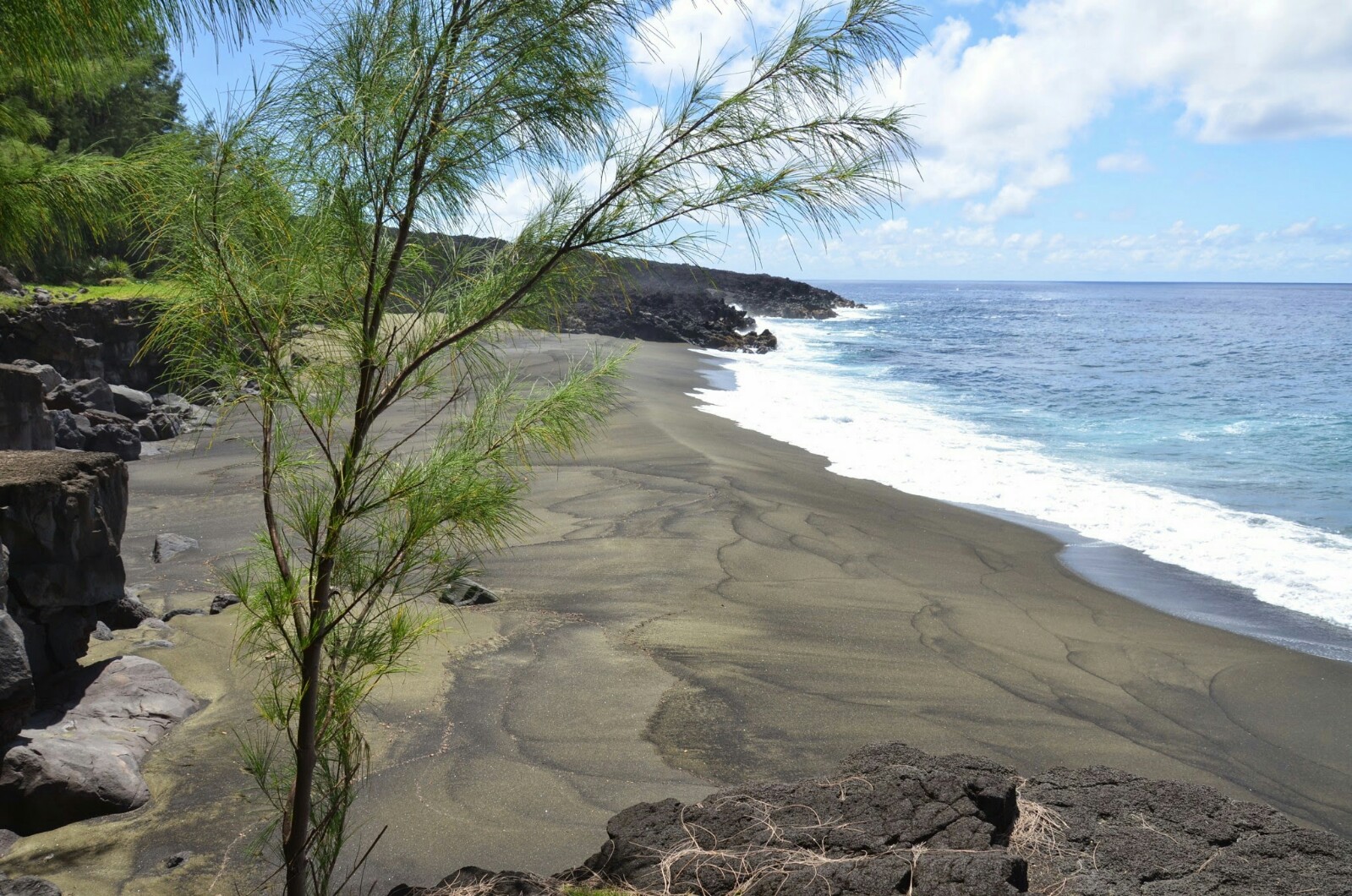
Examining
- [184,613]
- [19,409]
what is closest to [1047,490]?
[184,613]

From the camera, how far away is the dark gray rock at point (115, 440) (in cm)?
1327

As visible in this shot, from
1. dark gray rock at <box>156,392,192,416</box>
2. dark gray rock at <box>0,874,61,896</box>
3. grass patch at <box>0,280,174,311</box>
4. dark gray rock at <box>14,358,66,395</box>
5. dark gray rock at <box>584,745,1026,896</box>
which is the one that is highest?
grass patch at <box>0,280,174,311</box>

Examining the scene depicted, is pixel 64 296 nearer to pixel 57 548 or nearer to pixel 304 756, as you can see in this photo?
pixel 57 548

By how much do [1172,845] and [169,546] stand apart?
8705 mm

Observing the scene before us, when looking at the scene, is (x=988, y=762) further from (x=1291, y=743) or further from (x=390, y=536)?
(x=1291, y=743)

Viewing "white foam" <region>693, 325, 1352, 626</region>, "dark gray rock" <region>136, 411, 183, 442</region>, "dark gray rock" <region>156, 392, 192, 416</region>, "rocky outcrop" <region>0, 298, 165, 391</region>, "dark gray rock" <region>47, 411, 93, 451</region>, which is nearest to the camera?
"white foam" <region>693, 325, 1352, 626</region>

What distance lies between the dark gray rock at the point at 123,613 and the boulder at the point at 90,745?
93 centimetres

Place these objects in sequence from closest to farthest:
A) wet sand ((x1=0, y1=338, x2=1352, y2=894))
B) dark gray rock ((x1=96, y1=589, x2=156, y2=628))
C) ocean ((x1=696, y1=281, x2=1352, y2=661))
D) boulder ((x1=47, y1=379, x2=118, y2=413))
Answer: wet sand ((x1=0, y1=338, x2=1352, y2=894)) < dark gray rock ((x1=96, y1=589, x2=156, y2=628)) < ocean ((x1=696, y1=281, x2=1352, y2=661)) < boulder ((x1=47, y1=379, x2=118, y2=413))

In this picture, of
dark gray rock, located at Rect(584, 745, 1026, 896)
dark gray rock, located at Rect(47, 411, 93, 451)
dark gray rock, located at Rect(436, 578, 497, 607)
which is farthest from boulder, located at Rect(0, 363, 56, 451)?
dark gray rock, located at Rect(584, 745, 1026, 896)

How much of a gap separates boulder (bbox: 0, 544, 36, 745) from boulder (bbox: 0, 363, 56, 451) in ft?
12.7

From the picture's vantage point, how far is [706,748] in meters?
5.52

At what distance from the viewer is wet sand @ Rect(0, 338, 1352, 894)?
4.66 meters

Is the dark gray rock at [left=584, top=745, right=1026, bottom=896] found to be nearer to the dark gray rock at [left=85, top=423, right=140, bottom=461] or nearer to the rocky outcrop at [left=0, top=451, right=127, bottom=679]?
the rocky outcrop at [left=0, top=451, right=127, bottom=679]

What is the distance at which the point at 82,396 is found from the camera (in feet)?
47.4
